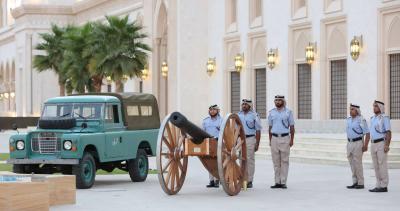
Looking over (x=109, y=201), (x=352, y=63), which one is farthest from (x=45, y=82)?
(x=109, y=201)

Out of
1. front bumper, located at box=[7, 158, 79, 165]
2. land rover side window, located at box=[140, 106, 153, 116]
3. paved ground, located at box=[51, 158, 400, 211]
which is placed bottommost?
paved ground, located at box=[51, 158, 400, 211]

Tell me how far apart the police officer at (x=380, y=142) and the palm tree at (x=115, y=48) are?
2712cm

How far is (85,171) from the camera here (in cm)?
1959

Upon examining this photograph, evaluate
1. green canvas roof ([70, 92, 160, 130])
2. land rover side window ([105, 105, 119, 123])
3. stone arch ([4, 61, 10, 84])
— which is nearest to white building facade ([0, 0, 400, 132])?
green canvas roof ([70, 92, 160, 130])

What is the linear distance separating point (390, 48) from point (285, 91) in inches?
261

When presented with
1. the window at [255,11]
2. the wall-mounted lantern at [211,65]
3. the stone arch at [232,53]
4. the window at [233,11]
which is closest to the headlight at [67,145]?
the window at [255,11]

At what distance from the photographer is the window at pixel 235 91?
137ft

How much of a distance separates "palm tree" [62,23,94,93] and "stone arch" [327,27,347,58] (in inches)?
644

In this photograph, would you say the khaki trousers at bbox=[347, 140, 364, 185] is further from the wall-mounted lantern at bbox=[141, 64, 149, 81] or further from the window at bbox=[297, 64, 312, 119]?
the wall-mounted lantern at bbox=[141, 64, 149, 81]

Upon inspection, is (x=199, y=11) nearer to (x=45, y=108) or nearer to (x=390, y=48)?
(x=390, y=48)

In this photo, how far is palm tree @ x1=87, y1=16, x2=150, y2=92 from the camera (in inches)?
1772

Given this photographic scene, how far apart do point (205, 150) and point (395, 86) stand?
15453 mm

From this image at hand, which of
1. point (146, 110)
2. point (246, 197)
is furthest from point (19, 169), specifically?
point (246, 197)

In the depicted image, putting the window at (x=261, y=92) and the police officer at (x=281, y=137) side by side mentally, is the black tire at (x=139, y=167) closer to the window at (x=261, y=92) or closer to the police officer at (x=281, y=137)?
the police officer at (x=281, y=137)
